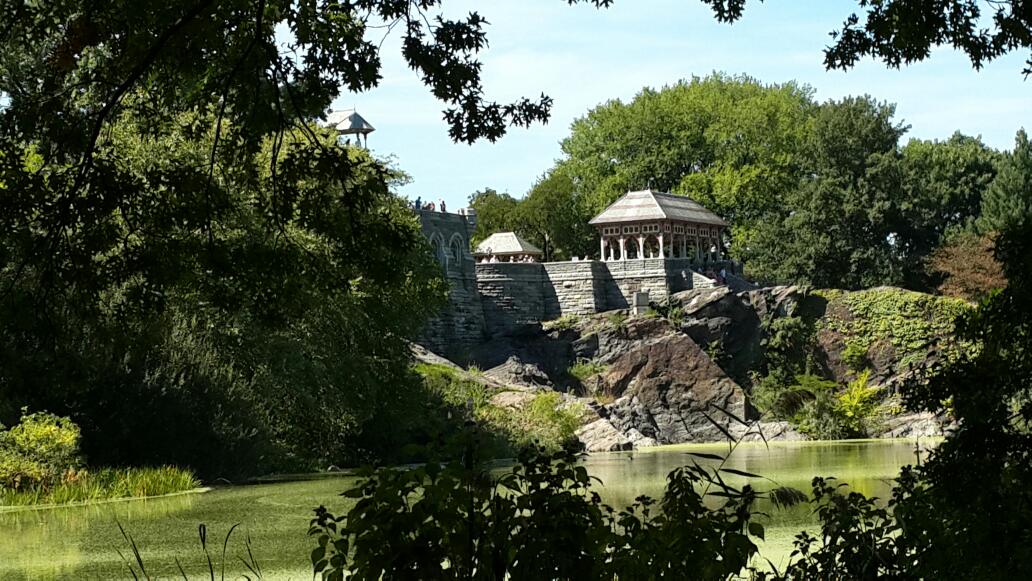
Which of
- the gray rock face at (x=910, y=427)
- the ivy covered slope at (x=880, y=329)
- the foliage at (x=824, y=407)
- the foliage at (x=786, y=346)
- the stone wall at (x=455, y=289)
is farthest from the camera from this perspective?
the stone wall at (x=455, y=289)

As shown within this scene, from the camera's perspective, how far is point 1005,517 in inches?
262

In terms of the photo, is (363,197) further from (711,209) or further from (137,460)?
(711,209)

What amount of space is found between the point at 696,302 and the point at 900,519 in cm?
3698

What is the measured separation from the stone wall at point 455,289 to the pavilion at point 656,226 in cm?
582

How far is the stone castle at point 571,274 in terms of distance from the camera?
44.3 metres

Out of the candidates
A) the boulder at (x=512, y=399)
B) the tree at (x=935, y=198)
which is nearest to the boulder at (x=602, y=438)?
the boulder at (x=512, y=399)

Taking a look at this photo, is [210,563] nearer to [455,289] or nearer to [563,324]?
[563,324]

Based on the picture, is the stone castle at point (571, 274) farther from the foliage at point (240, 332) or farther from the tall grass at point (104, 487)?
the tall grass at point (104, 487)

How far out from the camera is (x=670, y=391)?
38125mm

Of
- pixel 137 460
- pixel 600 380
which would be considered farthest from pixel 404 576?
pixel 600 380

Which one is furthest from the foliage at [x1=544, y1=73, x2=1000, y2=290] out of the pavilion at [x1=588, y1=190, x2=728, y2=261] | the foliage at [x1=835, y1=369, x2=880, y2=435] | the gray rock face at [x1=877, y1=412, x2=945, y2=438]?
the gray rock face at [x1=877, y1=412, x2=945, y2=438]

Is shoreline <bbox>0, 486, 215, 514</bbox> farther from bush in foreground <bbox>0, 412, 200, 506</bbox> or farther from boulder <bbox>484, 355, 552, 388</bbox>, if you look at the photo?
boulder <bbox>484, 355, 552, 388</bbox>

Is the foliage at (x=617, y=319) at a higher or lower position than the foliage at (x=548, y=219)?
lower

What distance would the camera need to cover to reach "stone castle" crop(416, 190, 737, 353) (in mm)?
44312
